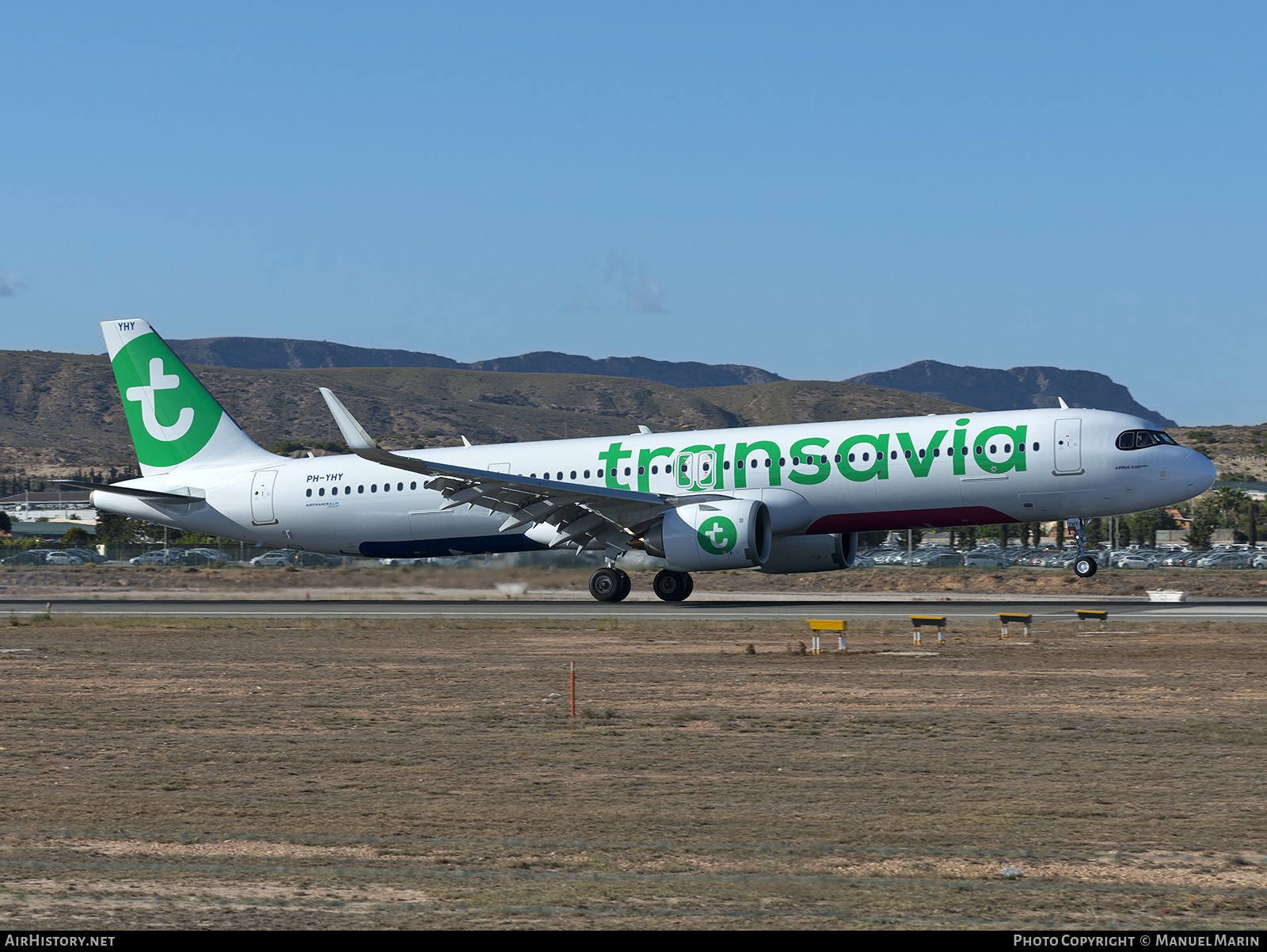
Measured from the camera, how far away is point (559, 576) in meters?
38.6

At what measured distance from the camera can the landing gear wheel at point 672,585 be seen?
→ 37.6 metres

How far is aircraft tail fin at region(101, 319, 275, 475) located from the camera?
4138 centimetres

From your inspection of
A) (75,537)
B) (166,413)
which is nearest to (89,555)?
(75,537)

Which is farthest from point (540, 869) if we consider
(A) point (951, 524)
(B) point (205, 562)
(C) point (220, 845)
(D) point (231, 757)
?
(B) point (205, 562)

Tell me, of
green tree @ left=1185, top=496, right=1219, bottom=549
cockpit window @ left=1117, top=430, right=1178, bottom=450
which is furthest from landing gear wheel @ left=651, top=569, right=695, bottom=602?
green tree @ left=1185, top=496, right=1219, bottom=549

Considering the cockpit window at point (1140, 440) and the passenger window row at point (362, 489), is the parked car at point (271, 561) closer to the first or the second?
the passenger window row at point (362, 489)

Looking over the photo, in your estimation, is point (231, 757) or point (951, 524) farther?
point (951, 524)

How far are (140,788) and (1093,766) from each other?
29.4ft

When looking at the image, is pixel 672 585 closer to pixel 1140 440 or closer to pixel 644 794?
pixel 1140 440

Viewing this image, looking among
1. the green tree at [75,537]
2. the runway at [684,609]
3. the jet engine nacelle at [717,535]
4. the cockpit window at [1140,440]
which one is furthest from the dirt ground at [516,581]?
the green tree at [75,537]

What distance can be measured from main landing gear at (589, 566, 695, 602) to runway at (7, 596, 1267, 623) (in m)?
0.35

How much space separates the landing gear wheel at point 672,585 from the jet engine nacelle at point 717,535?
2.71 meters

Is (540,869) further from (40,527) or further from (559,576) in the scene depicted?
(40,527)

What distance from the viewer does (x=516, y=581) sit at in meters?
39.1
